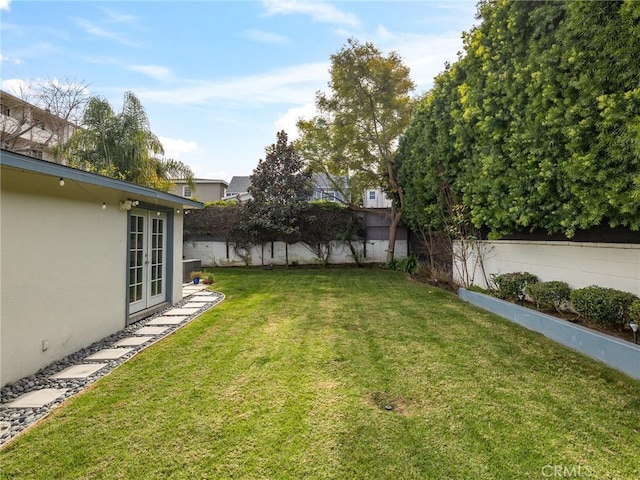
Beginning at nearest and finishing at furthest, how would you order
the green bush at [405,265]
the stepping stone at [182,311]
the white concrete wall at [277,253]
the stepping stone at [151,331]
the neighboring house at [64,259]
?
the neighboring house at [64,259], the stepping stone at [151,331], the stepping stone at [182,311], the green bush at [405,265], the white concrete wall at [277,253]

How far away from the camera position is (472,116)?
6.00 metres

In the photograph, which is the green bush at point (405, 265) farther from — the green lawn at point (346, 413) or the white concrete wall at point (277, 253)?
the green lawn at point (346, 413)

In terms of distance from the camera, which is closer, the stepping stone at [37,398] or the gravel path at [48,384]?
the gravel path at [48,384]

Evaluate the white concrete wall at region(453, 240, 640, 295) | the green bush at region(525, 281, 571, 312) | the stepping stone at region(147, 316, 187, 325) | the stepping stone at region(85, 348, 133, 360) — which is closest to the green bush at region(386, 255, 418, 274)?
the white concrete wall at region(453, 240, 640, 295)

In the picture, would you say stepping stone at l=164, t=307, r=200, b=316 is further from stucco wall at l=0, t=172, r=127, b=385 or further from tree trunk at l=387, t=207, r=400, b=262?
tree trunk at l=387, t=207, r=400, b=262

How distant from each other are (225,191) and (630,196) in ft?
84.3

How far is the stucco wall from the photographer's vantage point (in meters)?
3.36

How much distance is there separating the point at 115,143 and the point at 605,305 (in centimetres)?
1445

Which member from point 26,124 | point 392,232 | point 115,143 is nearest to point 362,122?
point 392,232

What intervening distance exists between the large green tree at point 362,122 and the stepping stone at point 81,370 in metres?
10.7

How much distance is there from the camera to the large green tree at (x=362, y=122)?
1193 cm

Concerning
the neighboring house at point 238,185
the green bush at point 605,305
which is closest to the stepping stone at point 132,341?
the green bush at point 605,305

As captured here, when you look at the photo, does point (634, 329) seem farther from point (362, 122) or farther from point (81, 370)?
point (362, 122)

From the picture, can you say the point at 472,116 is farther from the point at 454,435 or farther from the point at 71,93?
the point at 71,93
